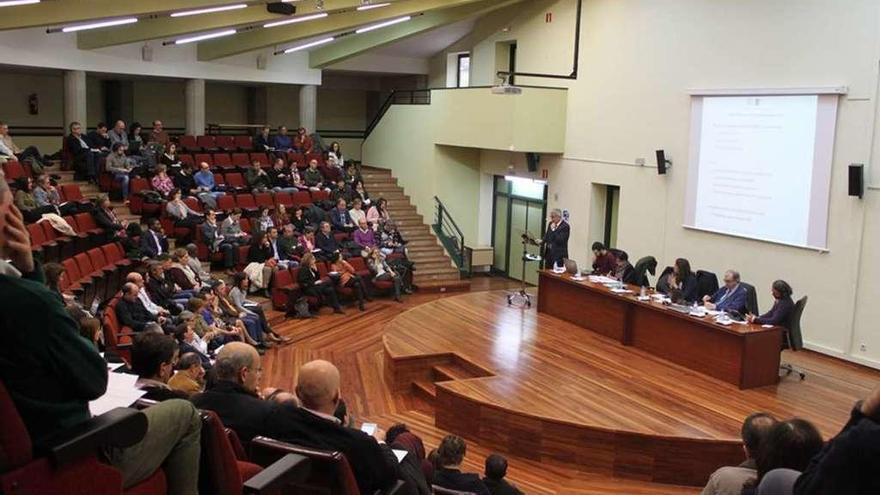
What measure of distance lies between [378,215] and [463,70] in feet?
14.4

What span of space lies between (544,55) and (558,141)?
1704 mm

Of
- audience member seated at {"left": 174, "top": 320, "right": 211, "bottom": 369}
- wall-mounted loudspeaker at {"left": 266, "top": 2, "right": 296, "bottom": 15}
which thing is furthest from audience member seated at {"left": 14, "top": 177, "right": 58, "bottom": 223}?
wall-mounted loudspeaker at {"left": 266, "top": 2, "right": 296, "bottom": 15}

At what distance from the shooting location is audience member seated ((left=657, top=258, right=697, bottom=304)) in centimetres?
867

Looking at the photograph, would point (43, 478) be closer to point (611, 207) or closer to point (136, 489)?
point (136, 489)

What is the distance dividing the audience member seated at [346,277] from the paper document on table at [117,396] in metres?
9.18

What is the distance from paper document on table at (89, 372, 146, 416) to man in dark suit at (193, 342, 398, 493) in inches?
13.6

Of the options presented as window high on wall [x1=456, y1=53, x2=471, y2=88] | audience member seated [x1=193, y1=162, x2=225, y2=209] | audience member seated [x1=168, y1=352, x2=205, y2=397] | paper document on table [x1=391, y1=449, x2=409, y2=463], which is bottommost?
paper document on table [x1=391, y1=449, x2=409, y2=463]

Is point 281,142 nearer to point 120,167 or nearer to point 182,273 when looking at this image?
point 120,167

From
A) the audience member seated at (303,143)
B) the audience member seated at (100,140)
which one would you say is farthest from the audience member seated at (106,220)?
the audience member seated at (303,143)

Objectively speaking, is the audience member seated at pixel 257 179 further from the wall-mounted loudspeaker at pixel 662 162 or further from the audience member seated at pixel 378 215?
the wall-mounted loudspeaker at pixel 662 162

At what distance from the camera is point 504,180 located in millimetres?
15484

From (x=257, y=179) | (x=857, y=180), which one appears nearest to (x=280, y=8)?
(x=257, y=179)

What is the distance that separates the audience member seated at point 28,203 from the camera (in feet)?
28.5

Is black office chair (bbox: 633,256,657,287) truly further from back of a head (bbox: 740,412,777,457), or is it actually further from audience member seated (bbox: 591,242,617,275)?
back of a head (bbox: 740,412,777,457)
